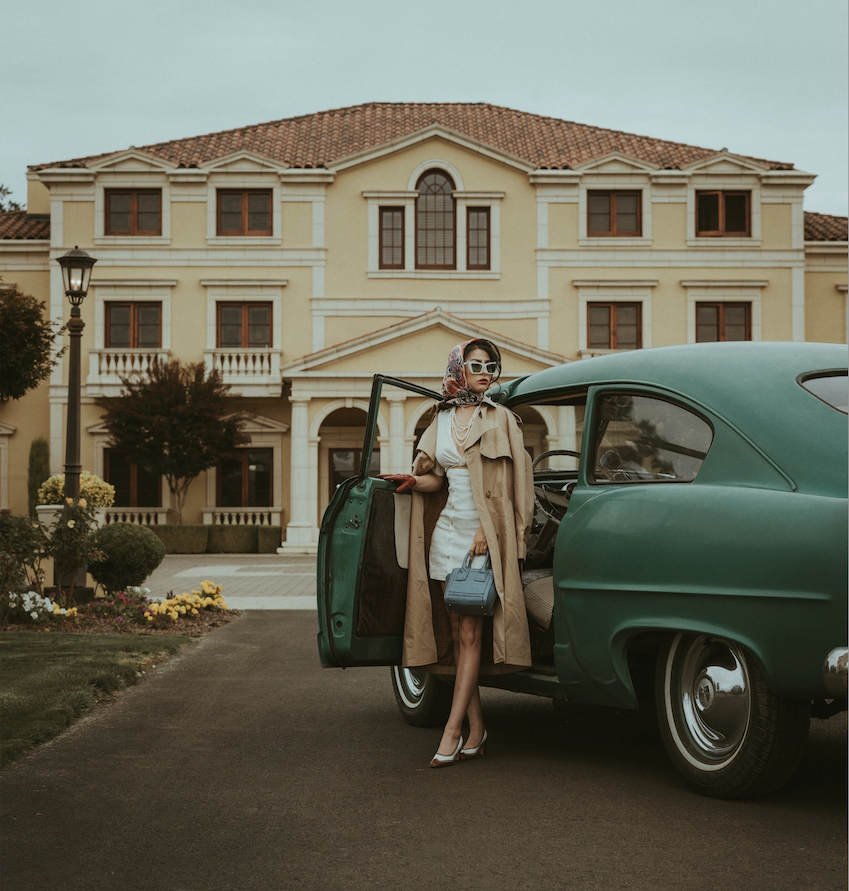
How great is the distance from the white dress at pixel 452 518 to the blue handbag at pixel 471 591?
0.11 metres

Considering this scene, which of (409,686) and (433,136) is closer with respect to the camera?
(409,686)

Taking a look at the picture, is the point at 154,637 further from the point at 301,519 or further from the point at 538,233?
the point at 538,233

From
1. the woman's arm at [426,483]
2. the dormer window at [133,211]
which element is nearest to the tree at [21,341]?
the woman's arm at [426,483]

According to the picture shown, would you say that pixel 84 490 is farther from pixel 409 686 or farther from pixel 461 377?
pixel 461 377

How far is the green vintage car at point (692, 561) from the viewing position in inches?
169

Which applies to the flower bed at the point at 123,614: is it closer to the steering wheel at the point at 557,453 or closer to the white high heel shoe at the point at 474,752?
the steering wheel at the point at 557,453

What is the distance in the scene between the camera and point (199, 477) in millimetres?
32531

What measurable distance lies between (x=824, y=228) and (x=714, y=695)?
32986 millimetres

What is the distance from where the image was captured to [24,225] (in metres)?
34.7

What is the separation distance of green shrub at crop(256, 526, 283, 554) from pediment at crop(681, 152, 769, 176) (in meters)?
16.1

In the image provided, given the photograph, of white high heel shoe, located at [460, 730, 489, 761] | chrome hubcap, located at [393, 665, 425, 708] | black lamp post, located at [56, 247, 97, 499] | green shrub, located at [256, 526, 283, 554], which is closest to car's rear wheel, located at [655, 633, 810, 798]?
white high heel shoe, located at [460, 730, 489, 761]

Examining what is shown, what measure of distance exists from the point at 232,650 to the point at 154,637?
93cm

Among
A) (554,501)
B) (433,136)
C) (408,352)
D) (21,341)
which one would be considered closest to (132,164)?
(433,136)

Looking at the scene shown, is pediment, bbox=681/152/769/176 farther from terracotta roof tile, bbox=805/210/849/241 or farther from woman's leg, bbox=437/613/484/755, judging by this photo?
woman's leg, bbox=437/613/484/755
